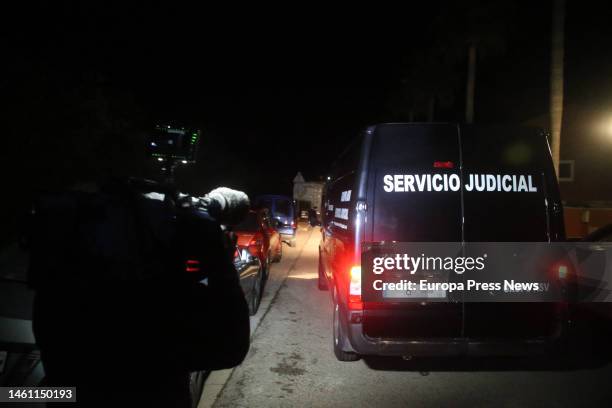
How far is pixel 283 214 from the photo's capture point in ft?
63.7

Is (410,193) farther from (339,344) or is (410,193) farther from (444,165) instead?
(339,344)

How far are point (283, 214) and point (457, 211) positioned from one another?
1575 cm

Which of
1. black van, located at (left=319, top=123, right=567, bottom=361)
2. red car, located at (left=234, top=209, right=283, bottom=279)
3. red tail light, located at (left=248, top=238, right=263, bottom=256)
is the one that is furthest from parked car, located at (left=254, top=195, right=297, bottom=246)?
black van, located at (left=319, top=123, right=567, bottom=361)

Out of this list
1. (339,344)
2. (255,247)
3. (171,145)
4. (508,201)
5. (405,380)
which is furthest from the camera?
(255,247)

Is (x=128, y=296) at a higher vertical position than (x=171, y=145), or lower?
lower

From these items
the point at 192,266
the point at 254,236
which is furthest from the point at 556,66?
the point at 192,266

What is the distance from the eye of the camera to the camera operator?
56.5 inches

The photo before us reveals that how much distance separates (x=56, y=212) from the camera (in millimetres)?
1440

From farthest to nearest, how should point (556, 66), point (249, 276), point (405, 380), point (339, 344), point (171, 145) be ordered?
point (556, 66), point (249, 276), point (171, 145), point (339, 344), point (405, 380)

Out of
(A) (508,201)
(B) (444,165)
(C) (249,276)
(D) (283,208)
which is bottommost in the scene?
(C) (249,276)

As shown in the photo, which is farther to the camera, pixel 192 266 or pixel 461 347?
pixel 461 347

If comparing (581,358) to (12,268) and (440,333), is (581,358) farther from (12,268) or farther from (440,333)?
(12,268)

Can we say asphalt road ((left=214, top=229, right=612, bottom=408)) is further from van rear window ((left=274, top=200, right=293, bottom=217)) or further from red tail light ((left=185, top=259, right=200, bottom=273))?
van rear window ((left=274, top=200, right=293, bottom=217))

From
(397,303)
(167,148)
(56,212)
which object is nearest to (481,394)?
(397,303)
